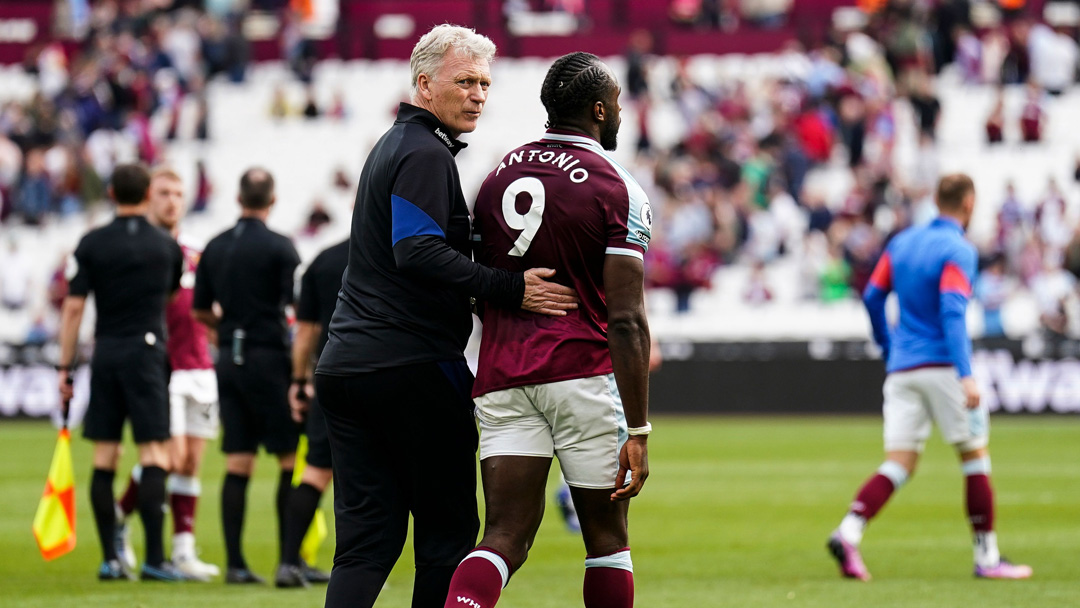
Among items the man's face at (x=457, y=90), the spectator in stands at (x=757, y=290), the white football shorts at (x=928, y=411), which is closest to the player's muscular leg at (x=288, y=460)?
the white football shorts at (x=928, y=411)

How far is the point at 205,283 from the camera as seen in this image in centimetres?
962

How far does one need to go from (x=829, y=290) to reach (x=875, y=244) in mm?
1130

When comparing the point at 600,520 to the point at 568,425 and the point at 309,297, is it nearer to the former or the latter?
the point at 568,425

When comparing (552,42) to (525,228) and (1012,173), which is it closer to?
(1012,173)

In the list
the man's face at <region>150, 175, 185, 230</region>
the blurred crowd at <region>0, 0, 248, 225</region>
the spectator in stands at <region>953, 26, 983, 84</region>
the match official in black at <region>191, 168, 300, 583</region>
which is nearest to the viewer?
the match official in black at <region>191, 168, 300, 583</region>

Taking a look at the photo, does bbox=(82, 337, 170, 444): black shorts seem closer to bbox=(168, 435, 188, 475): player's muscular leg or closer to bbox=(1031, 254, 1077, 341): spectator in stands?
bbox=(168, 435, 188, 475): player's muscular leg

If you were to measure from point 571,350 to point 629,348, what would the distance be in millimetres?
248

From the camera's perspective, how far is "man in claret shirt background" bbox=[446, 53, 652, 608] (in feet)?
18.4

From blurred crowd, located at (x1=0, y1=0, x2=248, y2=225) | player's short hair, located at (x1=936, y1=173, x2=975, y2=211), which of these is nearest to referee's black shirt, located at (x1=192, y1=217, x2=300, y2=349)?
player's short hair, located at (x1=936, y1=173, x2=975, y2=211)

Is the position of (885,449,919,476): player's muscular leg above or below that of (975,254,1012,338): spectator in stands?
above

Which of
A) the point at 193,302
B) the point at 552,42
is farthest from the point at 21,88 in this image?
the point at 193,302

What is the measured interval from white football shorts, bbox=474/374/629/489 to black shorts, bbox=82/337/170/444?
13.6ft

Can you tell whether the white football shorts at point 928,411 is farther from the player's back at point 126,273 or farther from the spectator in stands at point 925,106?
the spectator in stands at point 925,106

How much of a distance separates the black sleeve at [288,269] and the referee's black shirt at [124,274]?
2.29ft
